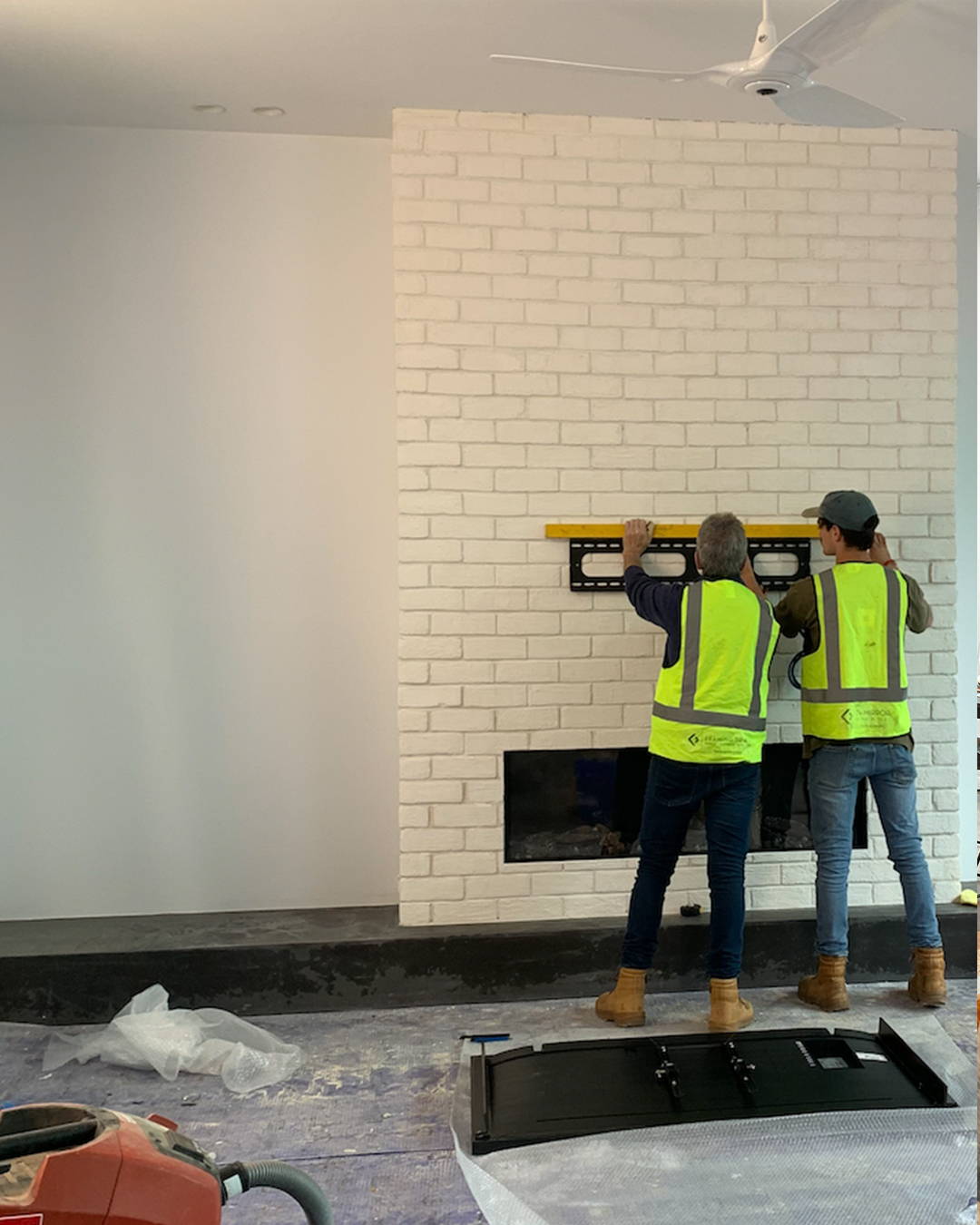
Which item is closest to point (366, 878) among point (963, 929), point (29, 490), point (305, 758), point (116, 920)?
point (305, 758)

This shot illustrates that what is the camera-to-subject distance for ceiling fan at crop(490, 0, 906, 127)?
7.61ft

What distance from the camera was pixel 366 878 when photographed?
169 inches

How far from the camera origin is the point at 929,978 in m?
3.79

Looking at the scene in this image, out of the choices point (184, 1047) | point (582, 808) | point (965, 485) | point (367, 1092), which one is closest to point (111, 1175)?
Answer: point (367, 1092)

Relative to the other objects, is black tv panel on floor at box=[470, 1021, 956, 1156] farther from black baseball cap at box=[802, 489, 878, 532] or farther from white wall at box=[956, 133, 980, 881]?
black baseball cap at box=[802, 489, 878, 532]

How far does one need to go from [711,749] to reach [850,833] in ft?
2.15

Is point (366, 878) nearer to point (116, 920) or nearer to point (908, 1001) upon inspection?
point (116, 920)

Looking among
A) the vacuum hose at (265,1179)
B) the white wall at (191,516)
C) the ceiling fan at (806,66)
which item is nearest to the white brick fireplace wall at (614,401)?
the white wall at (191,516)

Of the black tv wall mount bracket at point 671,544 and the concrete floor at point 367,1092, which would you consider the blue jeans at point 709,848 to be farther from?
the black tv wall mount bracket at point 671,544

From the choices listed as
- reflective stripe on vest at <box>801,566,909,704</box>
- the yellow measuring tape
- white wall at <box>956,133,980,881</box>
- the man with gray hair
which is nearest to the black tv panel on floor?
the man with gray hair

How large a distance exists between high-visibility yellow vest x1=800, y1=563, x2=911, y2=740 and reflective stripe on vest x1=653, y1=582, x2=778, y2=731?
314mm

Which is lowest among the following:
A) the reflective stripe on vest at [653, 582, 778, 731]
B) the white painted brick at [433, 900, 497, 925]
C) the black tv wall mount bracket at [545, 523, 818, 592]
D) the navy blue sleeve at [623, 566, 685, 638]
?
the white painted brick at [433, 900, 497, 925]

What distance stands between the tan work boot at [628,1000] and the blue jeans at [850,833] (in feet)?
2.06

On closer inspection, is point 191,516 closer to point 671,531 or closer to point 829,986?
point 671,531
